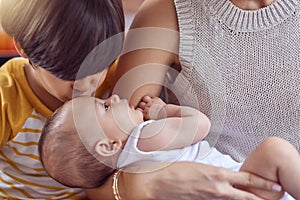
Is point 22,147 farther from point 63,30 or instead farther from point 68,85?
point 63,30

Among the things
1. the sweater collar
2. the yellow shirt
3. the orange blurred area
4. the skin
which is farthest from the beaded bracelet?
the orange blurred area

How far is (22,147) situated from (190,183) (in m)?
0.38

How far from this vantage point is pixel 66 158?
3.75 ft

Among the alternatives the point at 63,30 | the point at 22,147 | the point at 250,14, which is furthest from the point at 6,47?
the point at 250,14

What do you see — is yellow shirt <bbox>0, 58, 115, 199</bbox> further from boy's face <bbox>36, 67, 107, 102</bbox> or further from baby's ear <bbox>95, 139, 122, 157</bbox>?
baby's ear <bbox>95, 139, 122, 157</bbox>

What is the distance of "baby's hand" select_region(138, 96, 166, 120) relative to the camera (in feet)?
4.11

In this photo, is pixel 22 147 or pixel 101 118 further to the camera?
pixel 22 147

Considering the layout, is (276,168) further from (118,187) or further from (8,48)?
(8,48)

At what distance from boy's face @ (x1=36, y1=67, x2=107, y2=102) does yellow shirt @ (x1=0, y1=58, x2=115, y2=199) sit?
0.05 meters

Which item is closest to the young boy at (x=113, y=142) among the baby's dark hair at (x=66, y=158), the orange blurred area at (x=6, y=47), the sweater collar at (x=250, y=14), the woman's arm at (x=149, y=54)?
the baby's dark hair at (x=66, y=158)

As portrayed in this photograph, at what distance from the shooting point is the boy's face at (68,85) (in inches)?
46.8

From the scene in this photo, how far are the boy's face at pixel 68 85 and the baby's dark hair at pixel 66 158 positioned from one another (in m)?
0.06

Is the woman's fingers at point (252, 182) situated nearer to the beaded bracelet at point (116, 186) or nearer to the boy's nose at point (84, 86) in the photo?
the beaded bracelet at point (116, 186)

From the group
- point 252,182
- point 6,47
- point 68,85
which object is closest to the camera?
point 252,182
